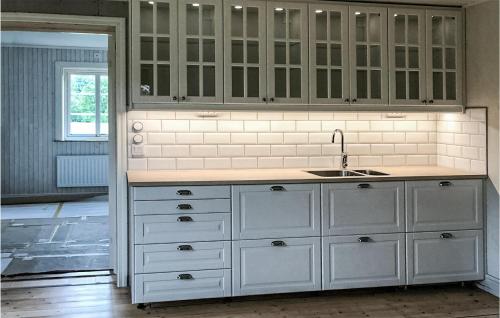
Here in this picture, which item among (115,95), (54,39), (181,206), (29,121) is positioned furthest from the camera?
(29,121)

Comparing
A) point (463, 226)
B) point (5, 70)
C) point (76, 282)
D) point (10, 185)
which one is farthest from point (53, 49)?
point (463, 226)

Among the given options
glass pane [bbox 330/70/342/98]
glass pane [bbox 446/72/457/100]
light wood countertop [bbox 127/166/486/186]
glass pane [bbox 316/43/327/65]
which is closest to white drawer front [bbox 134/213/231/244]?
light wood countertop [bbox 127/166/486/186]

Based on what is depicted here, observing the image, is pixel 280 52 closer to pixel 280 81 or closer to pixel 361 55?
pixel 280 81

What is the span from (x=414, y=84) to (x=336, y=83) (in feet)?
2.11

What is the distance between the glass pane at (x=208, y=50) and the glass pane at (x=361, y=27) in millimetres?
1123

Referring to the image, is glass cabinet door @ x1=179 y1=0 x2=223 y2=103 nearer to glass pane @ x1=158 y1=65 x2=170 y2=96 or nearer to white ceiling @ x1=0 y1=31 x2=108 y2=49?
glass pane @ x1=158 y1=65 x2=170 y2=96

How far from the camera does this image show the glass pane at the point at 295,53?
4066 millimetres

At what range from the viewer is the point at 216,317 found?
3.52m

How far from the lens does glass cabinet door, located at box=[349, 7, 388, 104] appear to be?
4168 millimetres

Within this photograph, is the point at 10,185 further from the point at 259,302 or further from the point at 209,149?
the point at 259,302

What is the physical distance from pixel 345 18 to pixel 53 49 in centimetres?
616

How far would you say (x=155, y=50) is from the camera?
3.86 metres

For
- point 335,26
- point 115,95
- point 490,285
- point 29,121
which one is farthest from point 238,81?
point 29,121

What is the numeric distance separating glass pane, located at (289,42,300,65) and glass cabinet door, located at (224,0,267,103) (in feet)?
0.70
